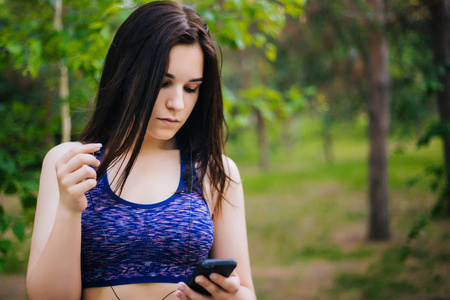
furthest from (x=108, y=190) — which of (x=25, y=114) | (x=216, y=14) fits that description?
(x=216, y=14)

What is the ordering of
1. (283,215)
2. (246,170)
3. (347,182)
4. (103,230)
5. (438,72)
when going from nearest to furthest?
(103,230)
(438,72)
(283,215)
(347,182)
(246,170)

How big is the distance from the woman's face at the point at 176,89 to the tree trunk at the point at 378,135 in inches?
314

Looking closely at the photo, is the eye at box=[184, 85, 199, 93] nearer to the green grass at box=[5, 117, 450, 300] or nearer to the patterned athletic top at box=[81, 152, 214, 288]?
the patterned athletic top at box=[81, 152, 214, 288]

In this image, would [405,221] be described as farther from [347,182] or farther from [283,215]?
[347,182]

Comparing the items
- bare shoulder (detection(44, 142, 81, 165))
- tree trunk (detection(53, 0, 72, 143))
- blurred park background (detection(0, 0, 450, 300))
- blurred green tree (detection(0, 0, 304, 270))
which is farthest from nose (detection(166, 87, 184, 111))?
tree trunk (detection(53, 0, 72, 143))

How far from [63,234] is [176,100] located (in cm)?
54

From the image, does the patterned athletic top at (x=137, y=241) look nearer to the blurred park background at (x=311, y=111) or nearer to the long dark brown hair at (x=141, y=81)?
the long dark brown hair at (x=141, y=81)

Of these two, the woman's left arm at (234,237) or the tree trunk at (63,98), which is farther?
the tree trunk at (63,98)

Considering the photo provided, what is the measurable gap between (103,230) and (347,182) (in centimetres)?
1578

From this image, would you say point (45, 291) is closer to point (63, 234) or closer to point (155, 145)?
point (63, 234)

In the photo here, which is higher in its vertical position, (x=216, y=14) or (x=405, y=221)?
(x=216, y=14)

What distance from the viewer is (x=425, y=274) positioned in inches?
277

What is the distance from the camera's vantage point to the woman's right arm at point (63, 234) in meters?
1.20

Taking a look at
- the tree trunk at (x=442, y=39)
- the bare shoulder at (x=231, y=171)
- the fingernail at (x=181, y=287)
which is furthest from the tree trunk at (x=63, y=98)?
the tree trunk at (x=442, y=39)
